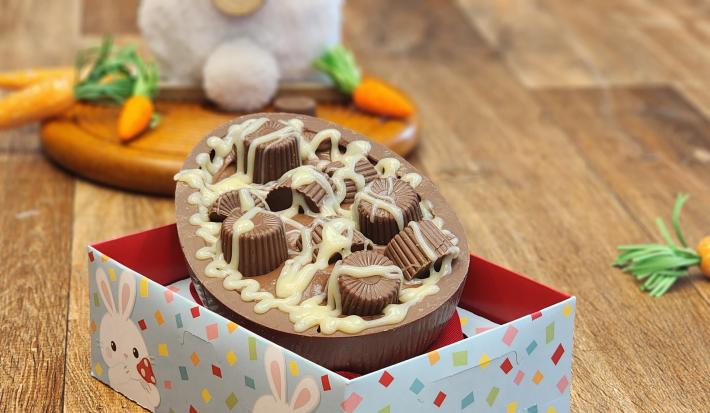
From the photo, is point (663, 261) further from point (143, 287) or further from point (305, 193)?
point (143, 287)

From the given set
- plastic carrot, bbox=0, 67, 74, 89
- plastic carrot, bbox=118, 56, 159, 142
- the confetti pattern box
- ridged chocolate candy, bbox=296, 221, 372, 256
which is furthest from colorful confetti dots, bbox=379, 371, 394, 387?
plastic carrot, bbox=0, 67, 74, 89

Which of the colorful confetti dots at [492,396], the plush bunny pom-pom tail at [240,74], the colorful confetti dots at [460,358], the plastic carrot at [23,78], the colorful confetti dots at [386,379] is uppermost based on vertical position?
the colorful confetti dots at [386,379]

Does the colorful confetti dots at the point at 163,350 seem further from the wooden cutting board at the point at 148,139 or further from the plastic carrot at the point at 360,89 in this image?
the plastic carrot at the point at 360,89

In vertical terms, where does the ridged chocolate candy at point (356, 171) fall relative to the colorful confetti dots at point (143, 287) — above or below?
above

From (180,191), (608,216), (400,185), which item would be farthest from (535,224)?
(180,191)

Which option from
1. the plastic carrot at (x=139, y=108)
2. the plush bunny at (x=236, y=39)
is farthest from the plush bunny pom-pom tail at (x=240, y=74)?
the plastic carrot at (x=139, y=108)

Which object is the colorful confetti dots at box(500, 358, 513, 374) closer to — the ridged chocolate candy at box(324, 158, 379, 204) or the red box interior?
the red box interior
